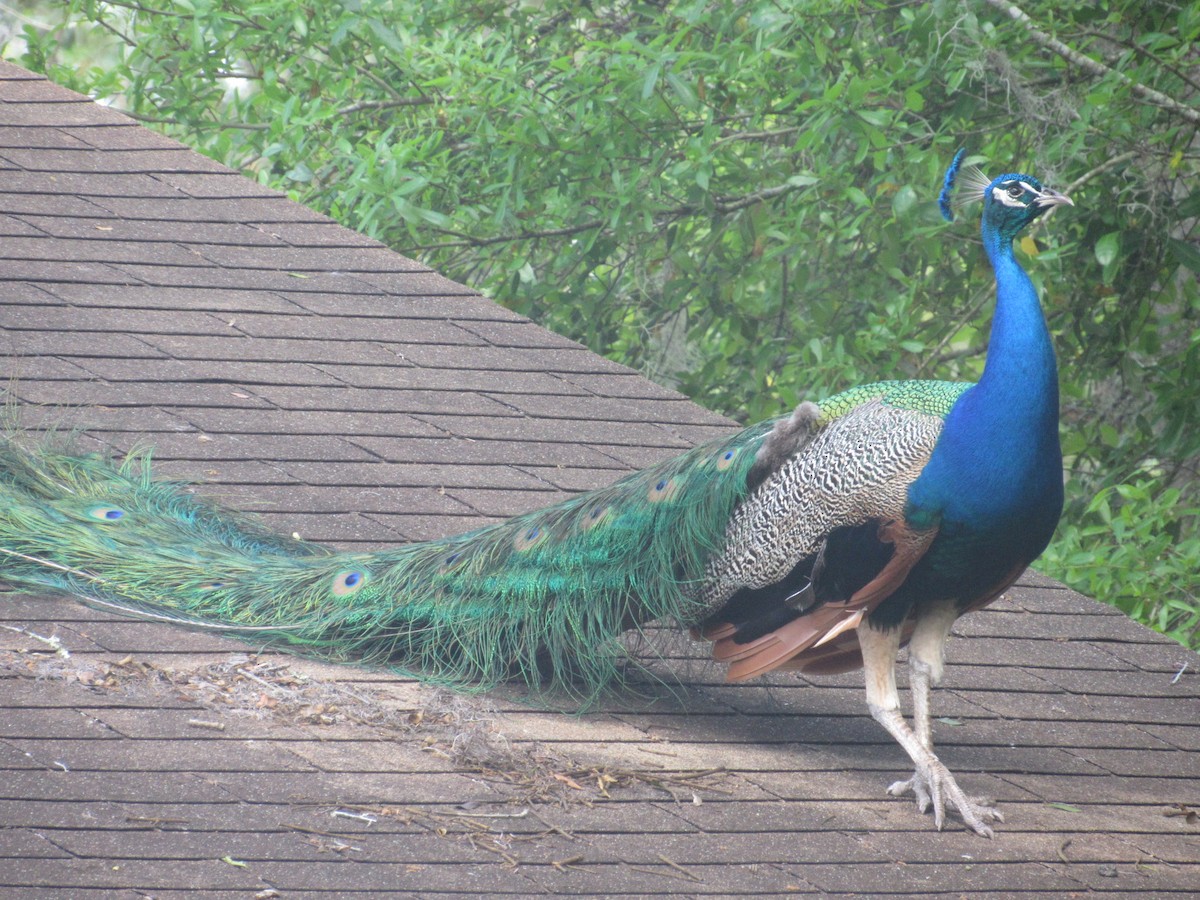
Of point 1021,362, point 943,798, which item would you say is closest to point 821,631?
point 943,798

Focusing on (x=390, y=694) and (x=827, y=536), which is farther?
(x=390, y=694)

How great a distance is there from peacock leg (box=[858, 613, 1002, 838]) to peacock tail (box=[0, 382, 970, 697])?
1.07ft

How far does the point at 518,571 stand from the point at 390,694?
0.54 meters

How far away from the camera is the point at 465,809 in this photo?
323cm

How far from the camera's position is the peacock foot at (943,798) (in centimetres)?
352

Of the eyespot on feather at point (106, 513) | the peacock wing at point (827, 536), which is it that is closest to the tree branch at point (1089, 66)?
the peacock wing at point (827, 536)

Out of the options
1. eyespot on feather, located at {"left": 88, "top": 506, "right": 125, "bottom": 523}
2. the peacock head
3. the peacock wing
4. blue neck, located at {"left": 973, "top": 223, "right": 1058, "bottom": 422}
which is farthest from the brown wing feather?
eyespot on feather, located at {"left": 88, "top": 506, "right": 125, "bottom": 523}

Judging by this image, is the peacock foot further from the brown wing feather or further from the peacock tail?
the peacock tail

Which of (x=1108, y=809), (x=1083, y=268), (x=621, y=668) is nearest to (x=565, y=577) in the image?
(x=621, y=668)

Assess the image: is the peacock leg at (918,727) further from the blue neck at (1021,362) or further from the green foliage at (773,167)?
the green foliage at (773,167)

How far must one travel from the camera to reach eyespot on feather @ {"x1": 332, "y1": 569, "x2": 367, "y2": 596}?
418 centimetres

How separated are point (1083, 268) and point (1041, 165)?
978 mm

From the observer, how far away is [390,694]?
12.5ft

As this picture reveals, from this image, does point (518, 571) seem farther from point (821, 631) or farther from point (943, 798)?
point (943, 798)
